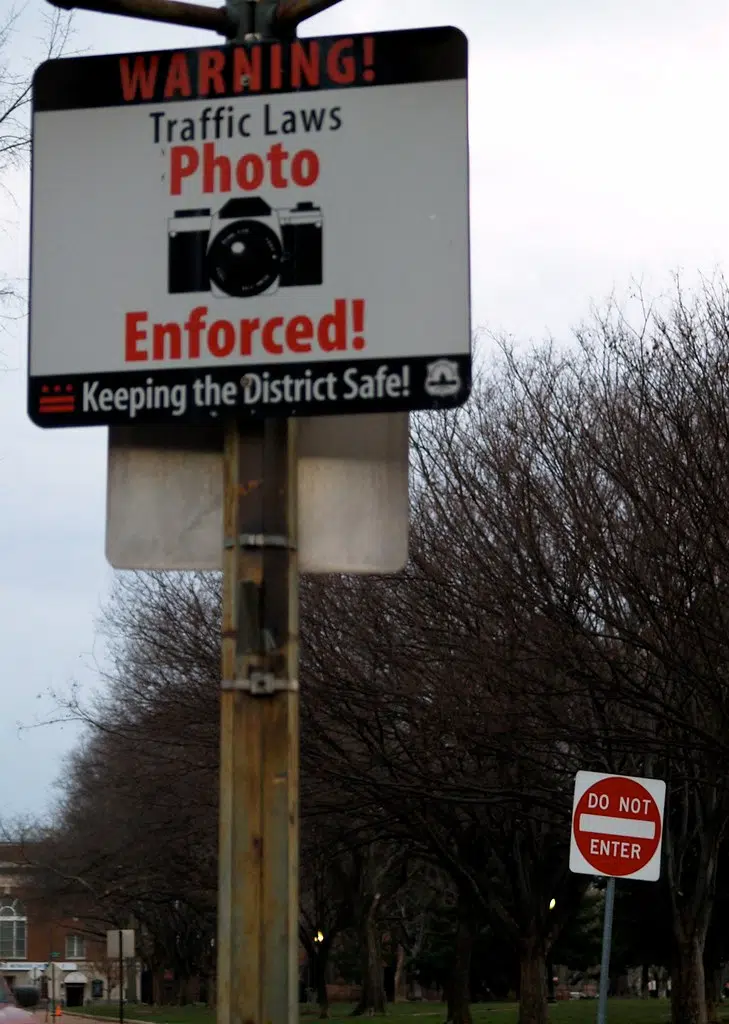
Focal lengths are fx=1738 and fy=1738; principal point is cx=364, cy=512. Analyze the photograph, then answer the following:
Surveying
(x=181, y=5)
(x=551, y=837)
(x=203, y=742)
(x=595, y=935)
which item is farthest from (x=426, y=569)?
(x=595, y=935)

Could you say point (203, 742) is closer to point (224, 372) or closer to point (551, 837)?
point (551, 837)

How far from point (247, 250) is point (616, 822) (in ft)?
29.4

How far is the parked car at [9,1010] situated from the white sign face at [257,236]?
12.1 m

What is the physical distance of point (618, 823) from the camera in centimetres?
1222

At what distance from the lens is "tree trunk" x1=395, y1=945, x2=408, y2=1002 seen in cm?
8594

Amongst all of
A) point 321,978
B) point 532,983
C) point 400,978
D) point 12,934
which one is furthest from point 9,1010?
point 12,934

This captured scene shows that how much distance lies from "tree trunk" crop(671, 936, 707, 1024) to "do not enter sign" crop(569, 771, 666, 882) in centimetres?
1947

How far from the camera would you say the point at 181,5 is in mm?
4441

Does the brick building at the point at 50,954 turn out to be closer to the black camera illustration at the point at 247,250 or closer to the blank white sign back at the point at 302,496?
the blank white sign back at the point at 302,496

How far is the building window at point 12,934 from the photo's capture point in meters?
118

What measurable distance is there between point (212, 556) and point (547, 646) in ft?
64.3

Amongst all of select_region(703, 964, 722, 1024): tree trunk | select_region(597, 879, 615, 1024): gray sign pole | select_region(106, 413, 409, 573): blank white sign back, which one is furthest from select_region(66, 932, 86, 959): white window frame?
select_region(106, 413, 409, 573): blank white sign back

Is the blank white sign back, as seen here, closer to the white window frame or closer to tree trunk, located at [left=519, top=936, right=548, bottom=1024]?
tree trunk, located at [left=519, top=936, right=548, bottom=1024]

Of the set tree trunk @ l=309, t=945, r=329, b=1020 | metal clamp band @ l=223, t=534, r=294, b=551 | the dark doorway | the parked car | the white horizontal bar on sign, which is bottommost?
the dark doorway
